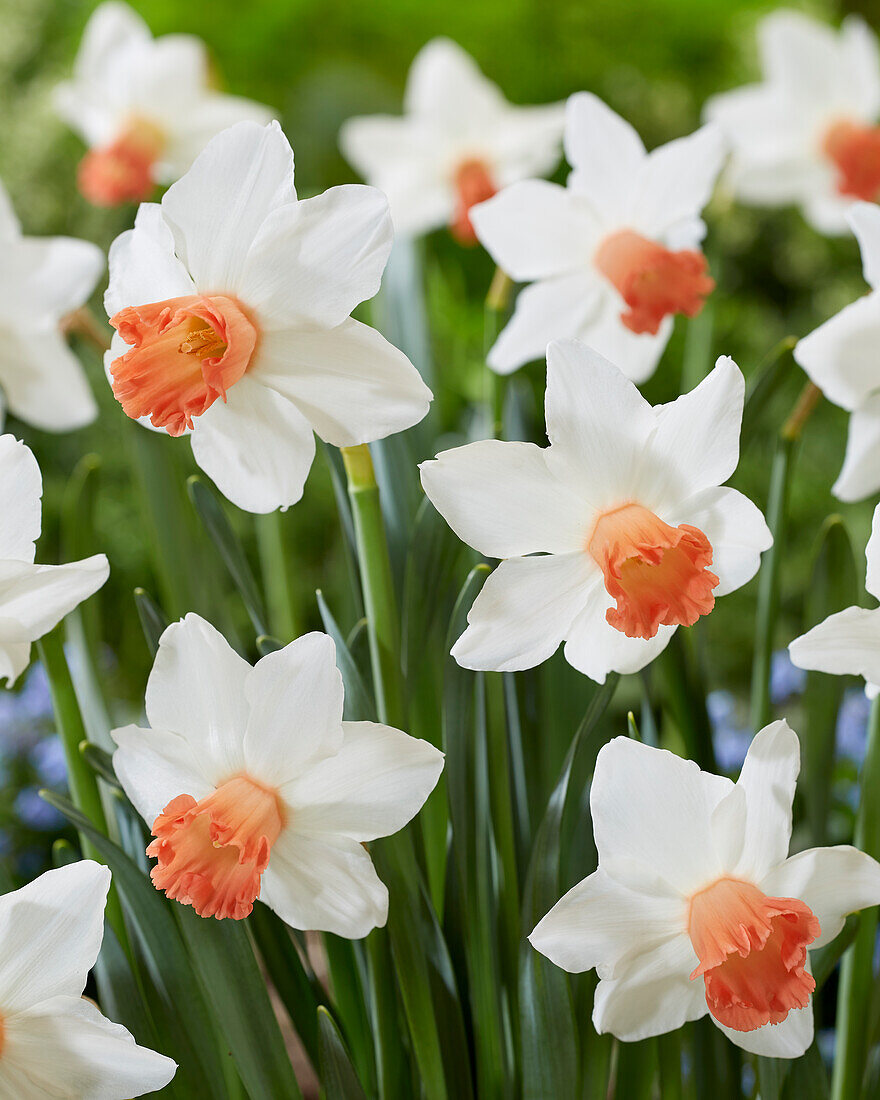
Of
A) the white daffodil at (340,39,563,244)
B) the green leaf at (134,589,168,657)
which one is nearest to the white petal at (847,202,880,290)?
the green leaf at (134,589,168,657)

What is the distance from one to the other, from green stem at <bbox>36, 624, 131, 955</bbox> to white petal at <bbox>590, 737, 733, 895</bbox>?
22 cm

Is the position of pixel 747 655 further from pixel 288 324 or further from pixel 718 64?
pixel 288 324

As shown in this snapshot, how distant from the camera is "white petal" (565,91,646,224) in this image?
0.48m

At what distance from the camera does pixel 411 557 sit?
439 millimetres

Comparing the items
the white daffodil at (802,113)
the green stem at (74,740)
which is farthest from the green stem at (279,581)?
the white daffodil at (802,113)

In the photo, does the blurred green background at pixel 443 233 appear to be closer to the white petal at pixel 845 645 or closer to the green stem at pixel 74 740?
the green stem at pixel 74 740

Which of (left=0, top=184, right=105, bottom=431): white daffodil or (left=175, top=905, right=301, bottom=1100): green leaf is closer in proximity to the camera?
(left=175, top=905, right=301, bottom=1100): green leaf

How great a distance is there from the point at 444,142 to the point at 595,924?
69 cm

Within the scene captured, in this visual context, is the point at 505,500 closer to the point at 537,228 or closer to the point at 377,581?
the point at 377,581

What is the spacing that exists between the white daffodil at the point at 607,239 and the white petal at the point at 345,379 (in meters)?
0.15

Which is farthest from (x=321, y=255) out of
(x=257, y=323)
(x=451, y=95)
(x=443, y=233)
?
(x=443, y=233)

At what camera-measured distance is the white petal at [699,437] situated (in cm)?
32

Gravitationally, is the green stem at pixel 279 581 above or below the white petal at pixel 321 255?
below

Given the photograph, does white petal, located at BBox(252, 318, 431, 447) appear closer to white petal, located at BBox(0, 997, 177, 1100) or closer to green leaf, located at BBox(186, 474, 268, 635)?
green leaf, located at BBox(186, 474, 268, 635)
